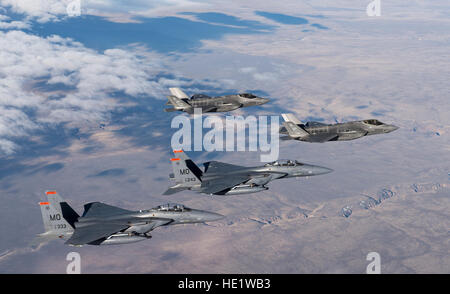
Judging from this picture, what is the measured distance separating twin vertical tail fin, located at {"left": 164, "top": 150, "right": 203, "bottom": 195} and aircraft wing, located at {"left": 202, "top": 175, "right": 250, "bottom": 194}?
190cm

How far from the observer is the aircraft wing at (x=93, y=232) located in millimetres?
51281

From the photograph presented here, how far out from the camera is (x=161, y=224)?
5753 centimetres

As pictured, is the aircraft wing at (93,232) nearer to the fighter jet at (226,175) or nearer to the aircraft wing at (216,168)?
the fighter jet at (226,175)

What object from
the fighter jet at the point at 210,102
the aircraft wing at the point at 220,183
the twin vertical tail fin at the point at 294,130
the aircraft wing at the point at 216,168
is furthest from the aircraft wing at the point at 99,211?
the twin vertical tail fin at the point at 294,130

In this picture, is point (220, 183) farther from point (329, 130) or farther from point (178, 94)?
point (329, 130)

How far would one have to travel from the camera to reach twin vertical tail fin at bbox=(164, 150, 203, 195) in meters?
60.3

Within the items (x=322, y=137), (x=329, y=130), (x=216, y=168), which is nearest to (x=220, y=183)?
(x=216, y=168)

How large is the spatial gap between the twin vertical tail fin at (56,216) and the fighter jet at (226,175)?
14188 mm

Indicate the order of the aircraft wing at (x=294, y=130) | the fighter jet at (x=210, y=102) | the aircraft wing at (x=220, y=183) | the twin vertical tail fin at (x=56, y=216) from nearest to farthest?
the twin vertical tail fin at (x=56, y=216), the aircraft wing at (x=220, y=183), the aircraft wing at (x=294, y=130), the fighter jet at (x=210, y=102)

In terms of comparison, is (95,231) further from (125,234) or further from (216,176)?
(216,176)

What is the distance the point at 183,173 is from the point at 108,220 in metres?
12.7

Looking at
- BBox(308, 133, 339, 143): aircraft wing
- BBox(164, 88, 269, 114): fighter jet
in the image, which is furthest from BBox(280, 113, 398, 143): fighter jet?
BBox(164, 88, 269, 114): fighter jet

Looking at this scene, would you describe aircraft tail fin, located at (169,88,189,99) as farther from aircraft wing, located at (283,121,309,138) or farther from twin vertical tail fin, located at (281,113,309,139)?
aircraft wing, located at (283,121,309,138)
